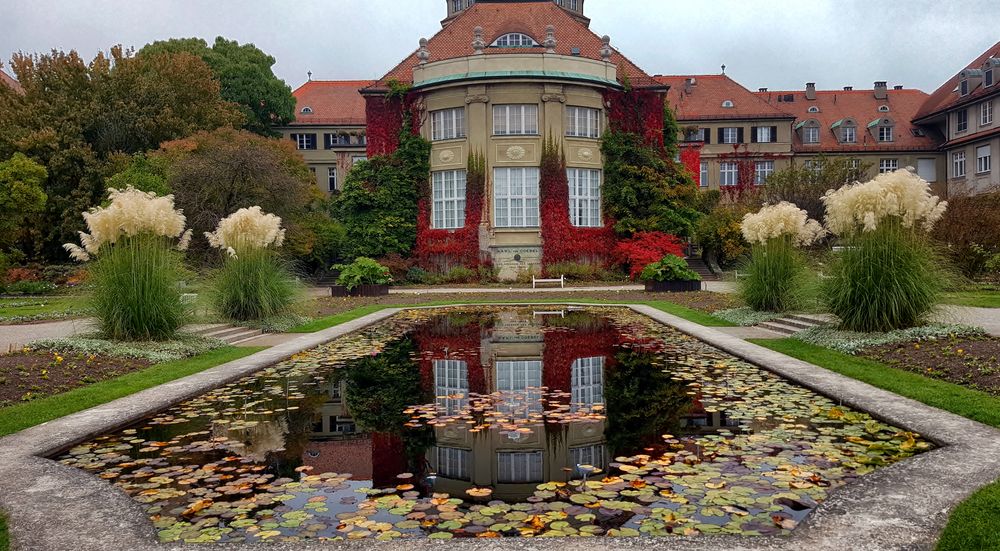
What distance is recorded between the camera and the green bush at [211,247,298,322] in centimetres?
1653

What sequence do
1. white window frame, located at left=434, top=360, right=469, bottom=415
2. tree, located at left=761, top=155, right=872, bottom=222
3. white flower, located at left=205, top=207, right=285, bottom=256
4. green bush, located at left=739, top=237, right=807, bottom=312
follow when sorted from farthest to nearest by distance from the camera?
tree, located at left=761, top=155, right=872, bottom=222 < green bush, located at left=739, top=237, right=807, bottom=312 < white flower, located at left=205, top=207, right=285, bottom=256 < white window frame, located at left=434, top=360, right=469, bottom=415

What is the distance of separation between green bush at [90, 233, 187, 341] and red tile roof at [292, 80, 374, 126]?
4781cm

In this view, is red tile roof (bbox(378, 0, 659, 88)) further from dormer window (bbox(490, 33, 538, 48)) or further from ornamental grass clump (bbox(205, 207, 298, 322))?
ornamental grass clump (bbox(205, 207, 298, 322))

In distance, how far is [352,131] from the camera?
193ft

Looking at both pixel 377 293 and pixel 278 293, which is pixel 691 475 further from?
pixel 377 293

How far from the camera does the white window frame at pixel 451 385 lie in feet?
28.4

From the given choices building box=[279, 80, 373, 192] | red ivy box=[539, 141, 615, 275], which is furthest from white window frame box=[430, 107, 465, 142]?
building box=[279, 80, 373, 192]

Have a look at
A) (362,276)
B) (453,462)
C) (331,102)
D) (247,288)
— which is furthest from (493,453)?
(331,102)

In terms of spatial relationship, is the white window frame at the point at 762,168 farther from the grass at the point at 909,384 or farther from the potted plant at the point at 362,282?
the grass at the point at 909,384

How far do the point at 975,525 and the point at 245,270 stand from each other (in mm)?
14966

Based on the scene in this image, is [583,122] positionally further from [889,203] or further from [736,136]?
[889,203]

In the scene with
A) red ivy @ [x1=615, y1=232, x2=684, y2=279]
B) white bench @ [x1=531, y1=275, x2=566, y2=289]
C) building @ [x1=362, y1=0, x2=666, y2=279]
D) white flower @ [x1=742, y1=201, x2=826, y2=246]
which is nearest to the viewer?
white flower @ [x1=742, y1=201, x2=826, y2=246]

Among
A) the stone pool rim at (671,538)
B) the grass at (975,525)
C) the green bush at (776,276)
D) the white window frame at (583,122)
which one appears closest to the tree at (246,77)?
the white window frame at (583,122)

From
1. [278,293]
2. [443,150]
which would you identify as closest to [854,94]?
[443,150]
